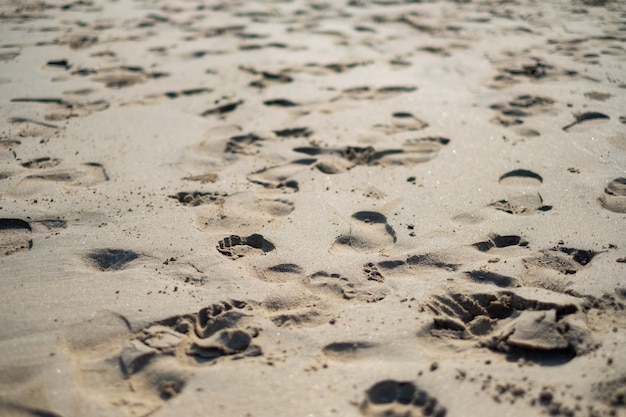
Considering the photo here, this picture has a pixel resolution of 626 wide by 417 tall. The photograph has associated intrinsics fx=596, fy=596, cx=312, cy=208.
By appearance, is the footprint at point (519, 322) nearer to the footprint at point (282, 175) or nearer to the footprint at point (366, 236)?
the footprint at point (366, 236)

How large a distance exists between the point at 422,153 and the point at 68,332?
5.86ft

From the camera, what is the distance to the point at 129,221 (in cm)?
226

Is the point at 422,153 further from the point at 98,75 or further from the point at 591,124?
the point at 98,75

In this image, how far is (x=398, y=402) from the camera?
57.1 inches

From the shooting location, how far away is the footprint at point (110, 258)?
1.99m

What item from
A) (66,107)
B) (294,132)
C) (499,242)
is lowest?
(499,242)

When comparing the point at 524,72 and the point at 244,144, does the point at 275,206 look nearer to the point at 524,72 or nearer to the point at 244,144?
the point at 244,144

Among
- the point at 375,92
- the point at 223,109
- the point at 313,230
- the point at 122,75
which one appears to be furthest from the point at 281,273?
→ the point at 122,75

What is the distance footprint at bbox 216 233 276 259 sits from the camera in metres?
2.08

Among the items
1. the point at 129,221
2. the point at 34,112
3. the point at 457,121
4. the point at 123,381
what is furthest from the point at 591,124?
the point at 34,112

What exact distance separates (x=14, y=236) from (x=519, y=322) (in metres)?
1.73

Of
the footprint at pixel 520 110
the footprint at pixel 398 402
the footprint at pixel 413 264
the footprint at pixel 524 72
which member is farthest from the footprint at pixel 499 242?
the footprint at pixel 524 72

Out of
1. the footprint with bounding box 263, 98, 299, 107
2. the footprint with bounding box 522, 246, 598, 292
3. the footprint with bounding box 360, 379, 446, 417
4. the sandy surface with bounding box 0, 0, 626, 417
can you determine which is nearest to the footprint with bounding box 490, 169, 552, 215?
the sandy surface with bounding box 0, 0, 626, 417

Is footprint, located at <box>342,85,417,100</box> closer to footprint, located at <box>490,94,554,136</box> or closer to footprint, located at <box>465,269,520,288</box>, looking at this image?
footprint, located at <box>490,94,554,136</box>
